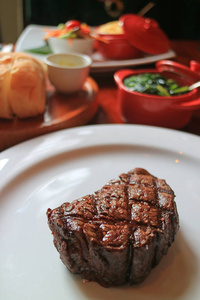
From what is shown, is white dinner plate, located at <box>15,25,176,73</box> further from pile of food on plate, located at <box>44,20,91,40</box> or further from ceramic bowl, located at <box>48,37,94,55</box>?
pile of food on plate, located at <box>44,20,91,40</box>

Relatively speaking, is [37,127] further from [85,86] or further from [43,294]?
[43,294]

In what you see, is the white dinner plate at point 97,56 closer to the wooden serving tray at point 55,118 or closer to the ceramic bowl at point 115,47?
the ceramic bowl at point 115,47

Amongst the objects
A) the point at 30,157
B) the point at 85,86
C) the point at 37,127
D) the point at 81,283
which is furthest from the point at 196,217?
the point at 85,86

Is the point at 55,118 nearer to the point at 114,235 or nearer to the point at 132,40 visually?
the point at 114,235

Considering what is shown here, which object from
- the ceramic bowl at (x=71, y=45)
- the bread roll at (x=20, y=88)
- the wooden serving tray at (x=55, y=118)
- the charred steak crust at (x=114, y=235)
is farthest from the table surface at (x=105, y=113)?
the charred steak crust at (x=114, y=235)

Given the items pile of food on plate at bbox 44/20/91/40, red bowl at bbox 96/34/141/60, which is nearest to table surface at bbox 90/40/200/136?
red bowl at bbox 96/34/141/60

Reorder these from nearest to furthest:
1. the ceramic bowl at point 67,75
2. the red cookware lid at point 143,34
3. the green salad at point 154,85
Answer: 1. the green salad at point 154,85
2. the ceramic bowl at point 67,75
3. the red cookware lid at point 143,34
